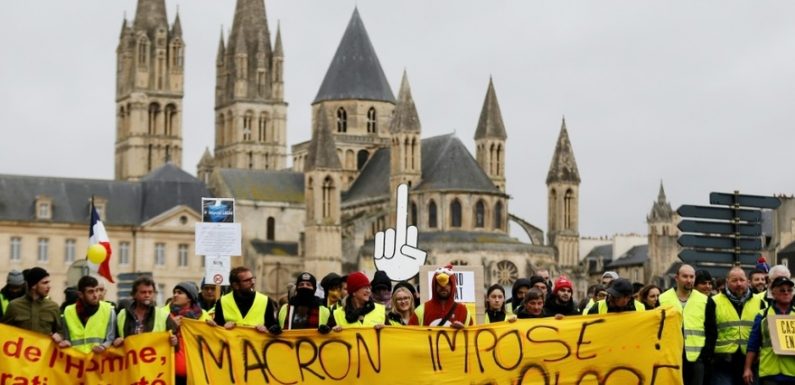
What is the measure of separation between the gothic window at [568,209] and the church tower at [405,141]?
929 cm

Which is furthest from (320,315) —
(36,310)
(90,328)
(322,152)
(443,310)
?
(322,152)

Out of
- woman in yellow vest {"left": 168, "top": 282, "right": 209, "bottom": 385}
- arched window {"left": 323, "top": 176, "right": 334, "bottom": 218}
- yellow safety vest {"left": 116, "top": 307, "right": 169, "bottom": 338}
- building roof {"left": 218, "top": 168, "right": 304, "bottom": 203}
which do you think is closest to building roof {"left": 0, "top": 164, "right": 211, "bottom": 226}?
building roof {"left": 218, "top": 168, "right": 304, "bottom": 203}

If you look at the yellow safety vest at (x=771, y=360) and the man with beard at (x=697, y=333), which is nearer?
the yellow safety vest at (x=771, y=360)

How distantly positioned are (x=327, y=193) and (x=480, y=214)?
843cm

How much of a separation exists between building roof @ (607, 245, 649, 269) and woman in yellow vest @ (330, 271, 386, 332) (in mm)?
112013

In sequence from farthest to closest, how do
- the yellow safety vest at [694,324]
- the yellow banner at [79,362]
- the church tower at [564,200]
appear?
the church tower at [564,200] → the yellow safety vest at [694,324] → the yellow banner at [79,362]

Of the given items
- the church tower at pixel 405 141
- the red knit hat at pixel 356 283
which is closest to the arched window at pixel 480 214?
the church tower at pixel 405 141

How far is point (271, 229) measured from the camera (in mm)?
109250

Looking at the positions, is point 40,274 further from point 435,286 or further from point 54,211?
point 54,211

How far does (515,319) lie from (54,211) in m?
86.8

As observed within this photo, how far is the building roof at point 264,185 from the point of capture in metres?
110

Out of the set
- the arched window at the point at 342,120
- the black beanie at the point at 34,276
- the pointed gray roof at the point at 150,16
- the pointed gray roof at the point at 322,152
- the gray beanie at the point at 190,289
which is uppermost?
the pointed gray roof at the point at 150,16

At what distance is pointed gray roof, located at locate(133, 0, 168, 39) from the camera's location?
121m

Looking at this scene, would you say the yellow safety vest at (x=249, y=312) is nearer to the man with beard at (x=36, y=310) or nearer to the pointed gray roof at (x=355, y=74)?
the man with beard at (x=36, y=310)
